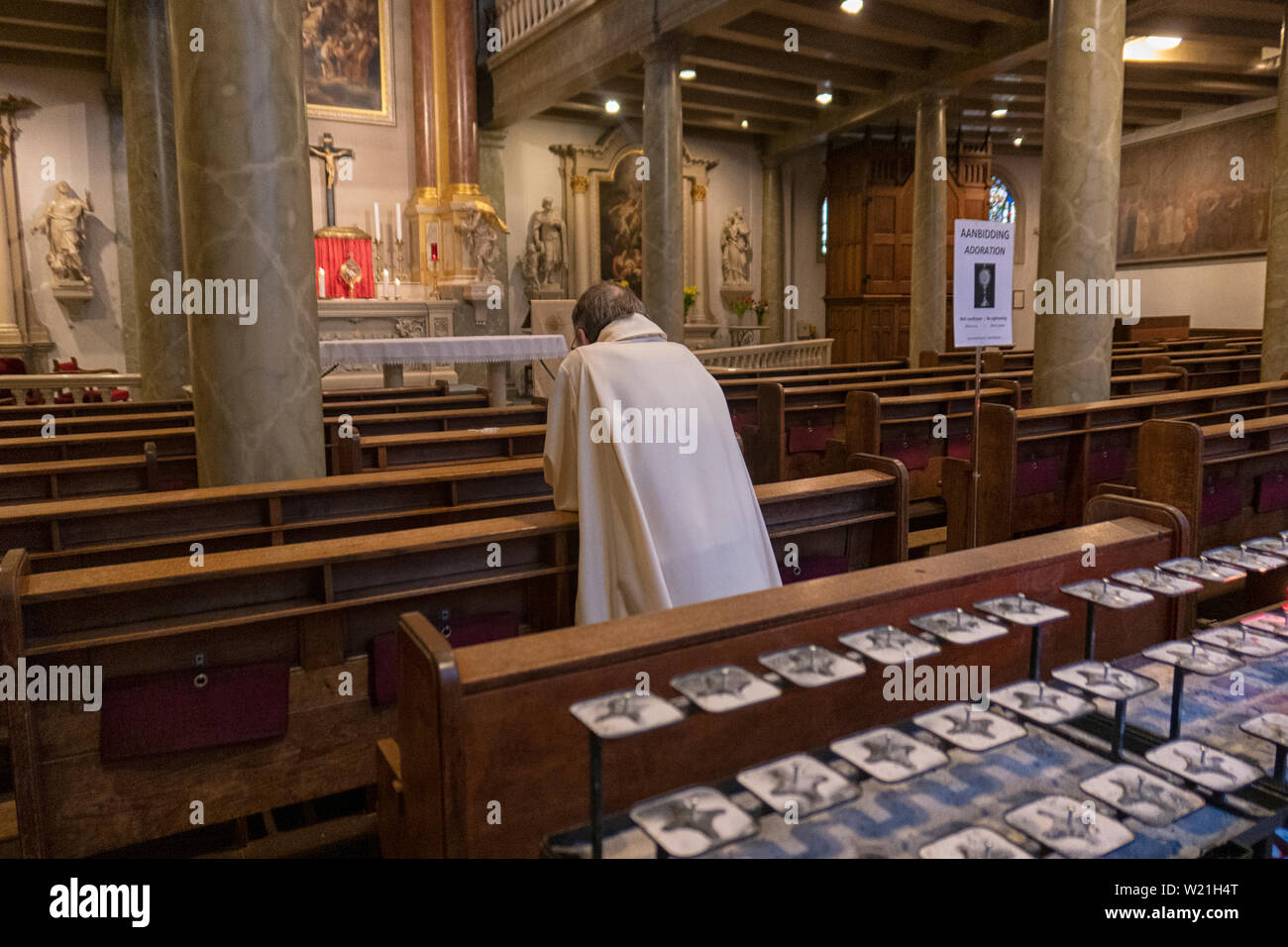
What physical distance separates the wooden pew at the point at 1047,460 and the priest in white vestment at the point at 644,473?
2390 mm

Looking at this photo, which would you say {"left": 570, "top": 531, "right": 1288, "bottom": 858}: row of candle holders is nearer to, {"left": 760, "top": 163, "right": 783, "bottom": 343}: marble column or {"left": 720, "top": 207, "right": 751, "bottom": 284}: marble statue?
{"left": 720, "top": 207, "right": 751, "bottom": 284}: marble statue

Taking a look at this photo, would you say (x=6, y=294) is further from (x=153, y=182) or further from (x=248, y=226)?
(x=248, y=226)

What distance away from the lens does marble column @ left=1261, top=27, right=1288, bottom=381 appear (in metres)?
8.20

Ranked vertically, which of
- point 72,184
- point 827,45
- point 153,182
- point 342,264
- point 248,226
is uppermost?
point 827,45

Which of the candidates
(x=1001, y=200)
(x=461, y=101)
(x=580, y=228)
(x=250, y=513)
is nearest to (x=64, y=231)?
(x=461, y=101)

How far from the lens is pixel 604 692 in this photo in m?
1.75

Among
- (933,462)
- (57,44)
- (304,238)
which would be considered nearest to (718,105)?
(57,44)

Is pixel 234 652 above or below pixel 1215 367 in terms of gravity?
below

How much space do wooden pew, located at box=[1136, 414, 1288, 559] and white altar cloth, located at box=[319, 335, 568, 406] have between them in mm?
5184

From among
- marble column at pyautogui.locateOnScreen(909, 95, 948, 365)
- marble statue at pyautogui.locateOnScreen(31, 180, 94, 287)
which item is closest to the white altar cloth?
marble column at pyautogui.locateOnScreen(909, 95, 948, 365)

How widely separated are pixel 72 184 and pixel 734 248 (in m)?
10.3

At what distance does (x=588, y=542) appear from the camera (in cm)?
271

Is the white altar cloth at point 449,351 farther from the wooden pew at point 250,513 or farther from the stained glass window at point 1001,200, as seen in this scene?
the stained glass window at point 1001,200
